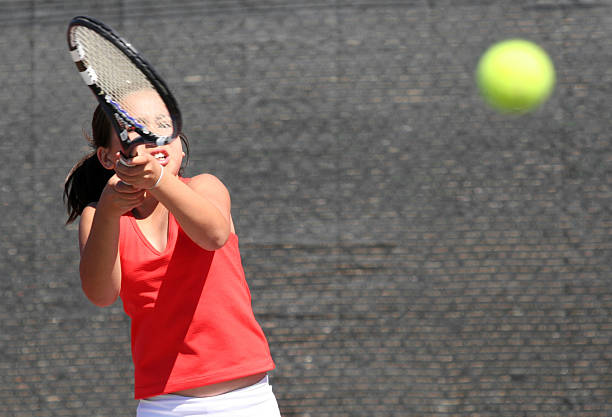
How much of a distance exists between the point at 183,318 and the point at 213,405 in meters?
0.19

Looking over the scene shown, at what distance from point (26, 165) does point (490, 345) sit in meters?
2.52

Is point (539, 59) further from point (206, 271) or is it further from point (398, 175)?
point (206, 271)

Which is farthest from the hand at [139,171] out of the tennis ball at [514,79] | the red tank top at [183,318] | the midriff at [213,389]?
the tennis ball at [514,79]

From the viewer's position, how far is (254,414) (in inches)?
54.3

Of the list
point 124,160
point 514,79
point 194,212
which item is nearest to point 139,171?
point 124,160

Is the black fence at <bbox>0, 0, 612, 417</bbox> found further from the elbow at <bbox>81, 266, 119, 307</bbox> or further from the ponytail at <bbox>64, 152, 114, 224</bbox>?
the elbow at <bbox>81, 266, 119, 307</bbox>

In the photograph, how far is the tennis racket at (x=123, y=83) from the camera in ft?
4.36

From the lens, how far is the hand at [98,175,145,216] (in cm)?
121

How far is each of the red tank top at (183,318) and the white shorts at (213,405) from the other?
31 mm

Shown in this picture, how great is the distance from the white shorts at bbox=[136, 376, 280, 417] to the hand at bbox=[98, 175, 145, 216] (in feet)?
1.36

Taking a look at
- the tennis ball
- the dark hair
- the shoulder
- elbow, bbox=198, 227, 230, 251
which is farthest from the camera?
the tennis ball

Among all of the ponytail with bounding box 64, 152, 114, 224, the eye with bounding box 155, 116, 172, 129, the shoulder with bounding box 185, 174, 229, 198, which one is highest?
the eye with bounding box 155, 116, 172, 129

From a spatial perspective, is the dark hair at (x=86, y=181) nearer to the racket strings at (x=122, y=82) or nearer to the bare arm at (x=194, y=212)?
the racket strings at (x=122, y=82)

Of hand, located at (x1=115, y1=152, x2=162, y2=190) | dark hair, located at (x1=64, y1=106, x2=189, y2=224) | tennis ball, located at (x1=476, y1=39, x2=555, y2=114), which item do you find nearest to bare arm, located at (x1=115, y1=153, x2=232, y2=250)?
hand, located at (x1=115, y1=152, x2=162, y2=190)
